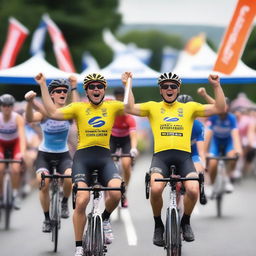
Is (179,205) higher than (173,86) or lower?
lower

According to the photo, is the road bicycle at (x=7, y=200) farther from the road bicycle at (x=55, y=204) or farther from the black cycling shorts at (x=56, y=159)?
the road bicycle at (x=55, y=204)

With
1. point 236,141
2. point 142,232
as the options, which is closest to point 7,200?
point 142,232

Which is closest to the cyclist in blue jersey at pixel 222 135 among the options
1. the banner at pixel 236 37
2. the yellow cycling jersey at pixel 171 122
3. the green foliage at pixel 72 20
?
the banner at pixel 236 37

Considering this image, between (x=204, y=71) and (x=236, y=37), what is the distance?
3.48 meters

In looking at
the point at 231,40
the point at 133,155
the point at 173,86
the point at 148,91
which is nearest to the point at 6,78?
the point at 133,155

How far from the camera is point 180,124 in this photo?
10.3m

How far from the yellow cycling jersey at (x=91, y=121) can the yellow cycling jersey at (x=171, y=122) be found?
0.46m

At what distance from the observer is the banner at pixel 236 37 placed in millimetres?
15172

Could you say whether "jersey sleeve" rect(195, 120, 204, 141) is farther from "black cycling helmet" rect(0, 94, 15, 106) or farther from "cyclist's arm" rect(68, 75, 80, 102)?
"black cycling helmet" rect(0, 94, 15, 106)

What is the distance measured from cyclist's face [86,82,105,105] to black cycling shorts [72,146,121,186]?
0.55 metres

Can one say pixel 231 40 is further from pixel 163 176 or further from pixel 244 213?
pixel 163 176

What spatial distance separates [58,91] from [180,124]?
1875mm

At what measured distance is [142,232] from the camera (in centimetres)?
1346

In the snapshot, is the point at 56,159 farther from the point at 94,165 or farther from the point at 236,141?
the point at 236,141
